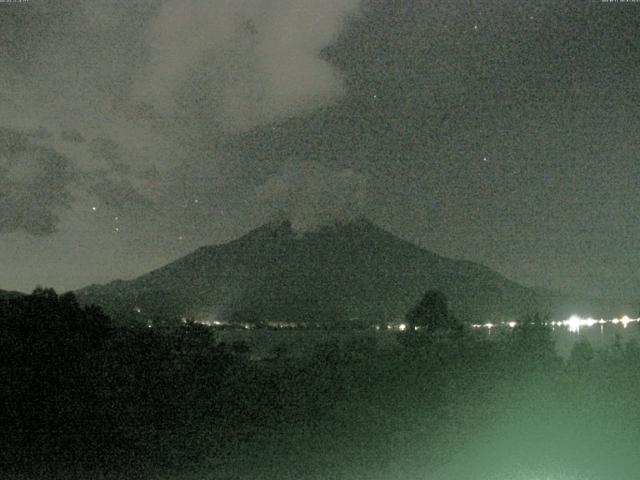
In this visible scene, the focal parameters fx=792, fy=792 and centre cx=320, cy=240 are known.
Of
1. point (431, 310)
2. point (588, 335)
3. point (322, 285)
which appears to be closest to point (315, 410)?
point (588, 335)

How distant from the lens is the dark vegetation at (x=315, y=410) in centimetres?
1159

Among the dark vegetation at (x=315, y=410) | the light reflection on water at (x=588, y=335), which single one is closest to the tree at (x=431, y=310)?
the light reflection on water at (x=588, y=335)

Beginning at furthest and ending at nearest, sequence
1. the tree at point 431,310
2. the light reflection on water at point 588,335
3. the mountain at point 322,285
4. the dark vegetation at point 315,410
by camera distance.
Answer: the mountain at point 322,285 < the tree at point 431,310 < the light reflection on water at point 588,335 < the dark vegetation at point 315,410

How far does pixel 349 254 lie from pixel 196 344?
155184mm

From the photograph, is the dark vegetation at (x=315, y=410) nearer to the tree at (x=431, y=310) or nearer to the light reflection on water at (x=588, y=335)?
the light reflection on water at (x=588, y=335)

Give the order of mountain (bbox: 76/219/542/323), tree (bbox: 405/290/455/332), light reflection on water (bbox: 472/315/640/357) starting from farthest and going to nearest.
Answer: mountain (bbox: 76/219/542/323), tree (bbox: 405/290/455/332), light reflection on water (bbox: 472/315/640/357)

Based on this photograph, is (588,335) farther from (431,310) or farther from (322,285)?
(322,285)

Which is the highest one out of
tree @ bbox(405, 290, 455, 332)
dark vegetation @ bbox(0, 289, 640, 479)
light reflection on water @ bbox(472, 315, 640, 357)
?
tree @ bbox(405, 290, 455, 332)

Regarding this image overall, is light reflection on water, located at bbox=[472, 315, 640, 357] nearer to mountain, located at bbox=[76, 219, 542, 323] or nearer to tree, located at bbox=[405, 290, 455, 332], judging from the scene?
tree, located at bbox=[405, 290, 455, 332]

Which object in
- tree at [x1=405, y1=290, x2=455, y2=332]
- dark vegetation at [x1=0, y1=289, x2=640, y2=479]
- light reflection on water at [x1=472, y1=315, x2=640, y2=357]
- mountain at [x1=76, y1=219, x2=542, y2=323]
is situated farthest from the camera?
mountain at [x1=76, y1=219, x2=542, y2=323]

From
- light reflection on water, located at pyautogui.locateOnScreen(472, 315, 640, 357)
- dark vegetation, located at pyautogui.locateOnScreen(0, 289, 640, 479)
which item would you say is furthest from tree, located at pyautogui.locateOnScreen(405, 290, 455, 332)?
dark vegetation, located at pyautogui.locateOnScreen(0, 289, 640, 479)

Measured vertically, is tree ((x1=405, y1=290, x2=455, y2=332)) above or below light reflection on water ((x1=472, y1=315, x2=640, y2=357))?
above

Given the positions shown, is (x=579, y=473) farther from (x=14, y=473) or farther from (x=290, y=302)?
(x=290, y=302)

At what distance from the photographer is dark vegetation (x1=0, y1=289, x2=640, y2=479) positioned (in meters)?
11.6
